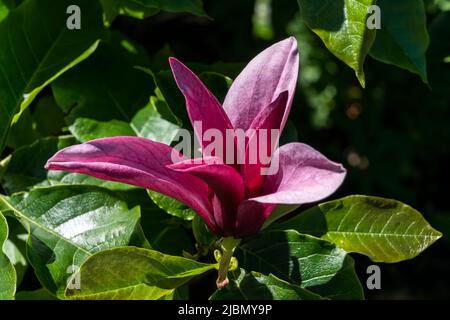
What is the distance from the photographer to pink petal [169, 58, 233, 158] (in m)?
0.95

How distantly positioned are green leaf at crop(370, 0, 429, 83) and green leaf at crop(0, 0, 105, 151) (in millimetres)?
465

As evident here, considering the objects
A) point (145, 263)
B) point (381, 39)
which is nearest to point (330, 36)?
point (381, 39)

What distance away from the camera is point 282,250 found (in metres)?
1.09

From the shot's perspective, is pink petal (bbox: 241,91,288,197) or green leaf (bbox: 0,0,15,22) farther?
green leaf (bbox: 0,0,15,22)

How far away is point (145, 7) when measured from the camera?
52.1 inches

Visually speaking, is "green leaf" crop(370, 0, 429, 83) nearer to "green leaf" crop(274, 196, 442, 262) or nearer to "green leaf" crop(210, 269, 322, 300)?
"green leaf" crop(274, 196, 442, 262)

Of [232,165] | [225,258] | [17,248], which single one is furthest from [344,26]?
[17,248]

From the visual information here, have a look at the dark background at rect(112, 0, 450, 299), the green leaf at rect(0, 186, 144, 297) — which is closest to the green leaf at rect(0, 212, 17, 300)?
the green leaf at rect(0, 186, 144, 297)

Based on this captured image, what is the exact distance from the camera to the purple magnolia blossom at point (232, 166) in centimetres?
89

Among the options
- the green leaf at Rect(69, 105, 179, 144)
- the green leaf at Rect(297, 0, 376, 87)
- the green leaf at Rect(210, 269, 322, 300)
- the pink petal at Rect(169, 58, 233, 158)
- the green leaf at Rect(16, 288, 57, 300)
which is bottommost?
the green leaf at Rect(16, 288, 57, 300)

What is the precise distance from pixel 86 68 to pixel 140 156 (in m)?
0.44

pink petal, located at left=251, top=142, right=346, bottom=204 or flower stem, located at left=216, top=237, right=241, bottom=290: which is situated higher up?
pink petal, located at left=251, top=142, right=346, bottom=204

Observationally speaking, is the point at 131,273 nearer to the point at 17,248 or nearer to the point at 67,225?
the point at 67,225

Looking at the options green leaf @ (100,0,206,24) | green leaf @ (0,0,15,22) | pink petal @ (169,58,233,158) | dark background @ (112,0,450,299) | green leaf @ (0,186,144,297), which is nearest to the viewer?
pink petal @ (169,58,233,158)
